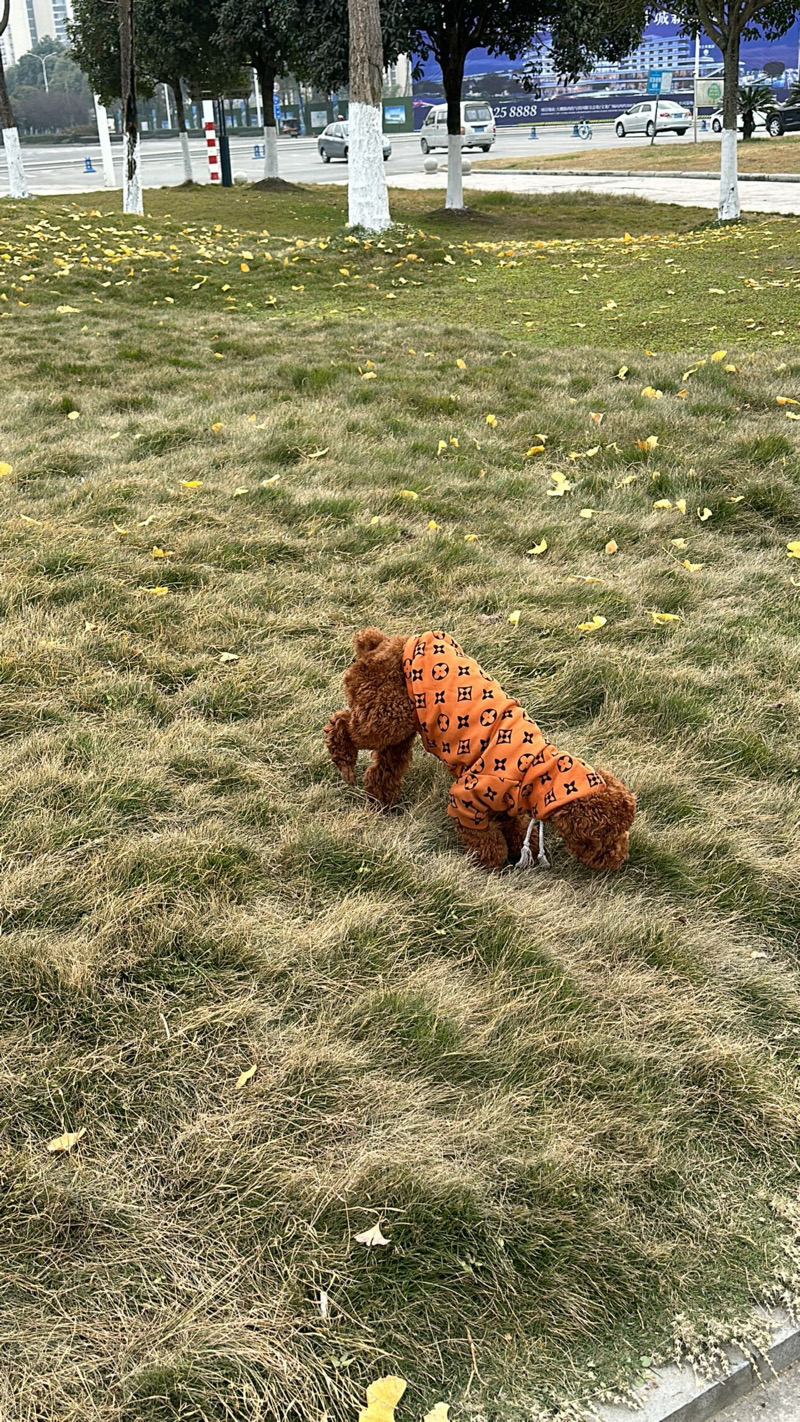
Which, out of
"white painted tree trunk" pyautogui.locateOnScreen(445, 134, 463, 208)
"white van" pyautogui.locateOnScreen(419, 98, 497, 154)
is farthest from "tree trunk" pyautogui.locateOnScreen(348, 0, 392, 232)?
"white van" pyautogui.locateOnScreen(419, 98, 497, 154)

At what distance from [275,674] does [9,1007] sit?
5.15 ft

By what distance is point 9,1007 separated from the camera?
85.8 inches

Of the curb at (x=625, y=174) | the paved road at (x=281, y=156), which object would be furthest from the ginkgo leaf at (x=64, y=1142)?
the paved road at (x=281, y=156)

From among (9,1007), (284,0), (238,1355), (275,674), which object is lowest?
(238,1355)

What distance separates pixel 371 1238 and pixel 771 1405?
0.69m

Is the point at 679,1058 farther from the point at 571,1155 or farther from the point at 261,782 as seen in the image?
the point at 261,782

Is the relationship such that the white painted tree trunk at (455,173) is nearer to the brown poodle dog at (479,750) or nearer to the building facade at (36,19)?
the brown poodle dog at (479,750)

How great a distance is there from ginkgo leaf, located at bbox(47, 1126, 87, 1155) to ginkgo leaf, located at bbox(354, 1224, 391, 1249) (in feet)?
1.76

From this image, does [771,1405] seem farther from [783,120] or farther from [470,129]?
[470,129]

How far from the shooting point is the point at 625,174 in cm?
2769

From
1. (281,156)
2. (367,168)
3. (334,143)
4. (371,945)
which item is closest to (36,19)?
(281,156)

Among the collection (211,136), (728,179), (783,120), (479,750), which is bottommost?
(479,750)

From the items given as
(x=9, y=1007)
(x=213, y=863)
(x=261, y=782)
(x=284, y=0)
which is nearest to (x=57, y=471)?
(x=261, y=782)

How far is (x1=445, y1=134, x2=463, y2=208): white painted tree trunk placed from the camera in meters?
17.8
